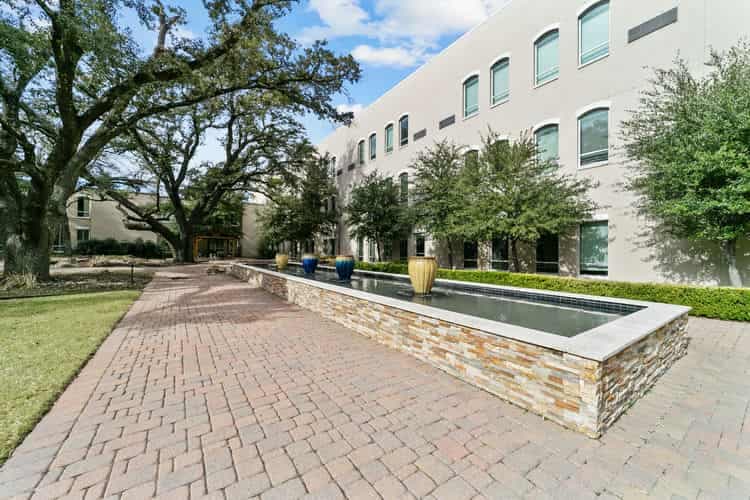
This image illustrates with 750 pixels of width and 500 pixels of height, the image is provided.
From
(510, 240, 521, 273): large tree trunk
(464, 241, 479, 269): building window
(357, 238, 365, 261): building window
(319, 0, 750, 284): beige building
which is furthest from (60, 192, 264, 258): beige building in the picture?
(510, 240, 521, 273): large tree trunk

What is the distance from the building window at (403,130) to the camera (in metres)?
19.5

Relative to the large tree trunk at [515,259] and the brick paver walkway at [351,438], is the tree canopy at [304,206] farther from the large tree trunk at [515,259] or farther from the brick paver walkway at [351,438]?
the brick paver walkway at [351,438]

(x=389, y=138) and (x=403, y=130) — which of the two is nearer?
(x=403, y=130)

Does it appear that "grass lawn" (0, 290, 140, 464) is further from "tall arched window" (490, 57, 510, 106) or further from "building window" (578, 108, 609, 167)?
"tall arched window" (490, 57, 510, 106)

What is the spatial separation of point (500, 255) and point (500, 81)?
7645 mm

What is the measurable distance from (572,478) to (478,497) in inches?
29.1

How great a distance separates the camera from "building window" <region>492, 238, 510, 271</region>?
13594mm

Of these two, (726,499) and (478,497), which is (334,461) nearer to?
(478,497)

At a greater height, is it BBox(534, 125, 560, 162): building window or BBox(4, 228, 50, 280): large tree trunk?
BBox(534, 125, 560, 162): building window

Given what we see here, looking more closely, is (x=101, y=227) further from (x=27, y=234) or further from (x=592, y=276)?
(x=592, y=276)

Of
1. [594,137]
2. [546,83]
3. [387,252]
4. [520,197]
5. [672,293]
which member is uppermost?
[546,83]

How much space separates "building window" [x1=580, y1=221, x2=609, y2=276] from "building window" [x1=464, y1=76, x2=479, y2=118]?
7.54 meters

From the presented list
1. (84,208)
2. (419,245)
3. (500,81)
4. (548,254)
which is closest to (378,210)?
(419,245)

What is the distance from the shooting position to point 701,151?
7.27 m
